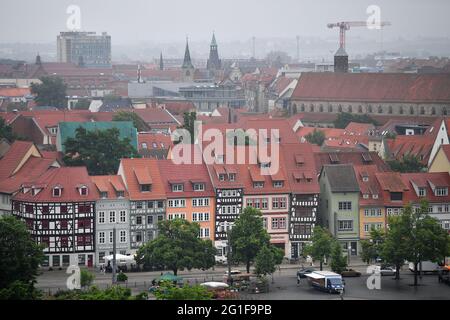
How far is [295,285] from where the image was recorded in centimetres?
3138

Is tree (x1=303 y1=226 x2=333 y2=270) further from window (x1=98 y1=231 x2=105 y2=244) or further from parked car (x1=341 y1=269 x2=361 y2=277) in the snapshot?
window (x1=98 y1=231 x2=105 y2=244)

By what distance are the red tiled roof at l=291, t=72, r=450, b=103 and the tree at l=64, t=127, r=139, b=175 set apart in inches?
1512

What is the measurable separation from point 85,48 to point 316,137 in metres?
110

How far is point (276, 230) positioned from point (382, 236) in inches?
159

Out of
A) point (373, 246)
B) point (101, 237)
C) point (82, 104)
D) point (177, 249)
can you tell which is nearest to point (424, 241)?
point (373, 246)

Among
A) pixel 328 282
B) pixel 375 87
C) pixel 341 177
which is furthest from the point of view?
pixel 375 87

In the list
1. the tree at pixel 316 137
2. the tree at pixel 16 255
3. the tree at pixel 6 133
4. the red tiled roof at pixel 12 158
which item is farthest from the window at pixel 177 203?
the tree at pixel 316 137

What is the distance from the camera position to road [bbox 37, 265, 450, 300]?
96.4ft

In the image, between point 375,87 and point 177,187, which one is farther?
point 375,87

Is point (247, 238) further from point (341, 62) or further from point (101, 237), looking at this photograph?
point (341, 62)

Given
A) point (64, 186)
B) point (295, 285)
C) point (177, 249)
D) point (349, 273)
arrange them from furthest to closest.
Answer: point (64, 186), point (349, 273), point (177, 249), point (295, 285)

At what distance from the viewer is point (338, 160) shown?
131ft

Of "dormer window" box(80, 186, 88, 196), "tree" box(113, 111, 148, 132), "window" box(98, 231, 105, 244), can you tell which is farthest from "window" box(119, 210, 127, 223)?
"tree" box(113, 111, 148, 132)
